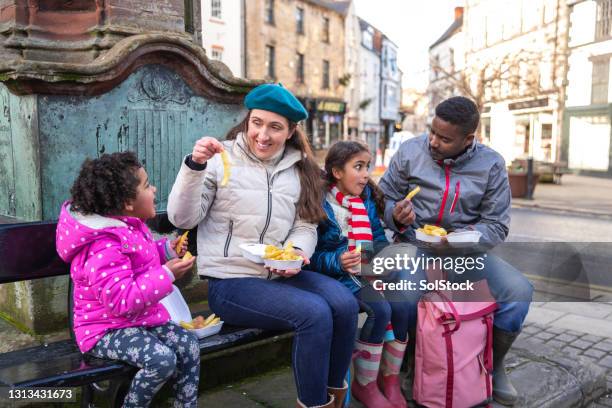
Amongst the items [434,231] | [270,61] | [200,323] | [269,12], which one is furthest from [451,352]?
[269,12]

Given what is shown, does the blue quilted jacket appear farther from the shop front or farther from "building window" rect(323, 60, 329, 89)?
"building window" rect(323, 60, 329, 89)

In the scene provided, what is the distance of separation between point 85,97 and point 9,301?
1342 mm

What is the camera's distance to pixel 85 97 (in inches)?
137

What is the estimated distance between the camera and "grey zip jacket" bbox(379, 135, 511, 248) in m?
3.30

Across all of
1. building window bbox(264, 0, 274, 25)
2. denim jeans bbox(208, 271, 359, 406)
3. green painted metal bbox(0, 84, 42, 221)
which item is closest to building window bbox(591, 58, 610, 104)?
building window bbox(264, 0, 274, 25)

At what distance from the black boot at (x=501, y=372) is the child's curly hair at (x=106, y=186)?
2057mm

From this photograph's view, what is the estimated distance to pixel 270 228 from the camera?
2.91 m

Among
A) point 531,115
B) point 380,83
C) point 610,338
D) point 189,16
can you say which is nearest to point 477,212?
point 610,338

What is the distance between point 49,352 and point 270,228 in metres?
1.14

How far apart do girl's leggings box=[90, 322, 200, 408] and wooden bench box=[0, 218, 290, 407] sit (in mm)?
54

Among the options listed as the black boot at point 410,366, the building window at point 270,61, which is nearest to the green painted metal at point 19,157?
the black boot at point 410,366

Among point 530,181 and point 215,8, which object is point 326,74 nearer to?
point 215,8

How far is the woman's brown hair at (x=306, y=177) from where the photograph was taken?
9.82 ft

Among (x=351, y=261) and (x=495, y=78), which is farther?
(x=495, y=78)
